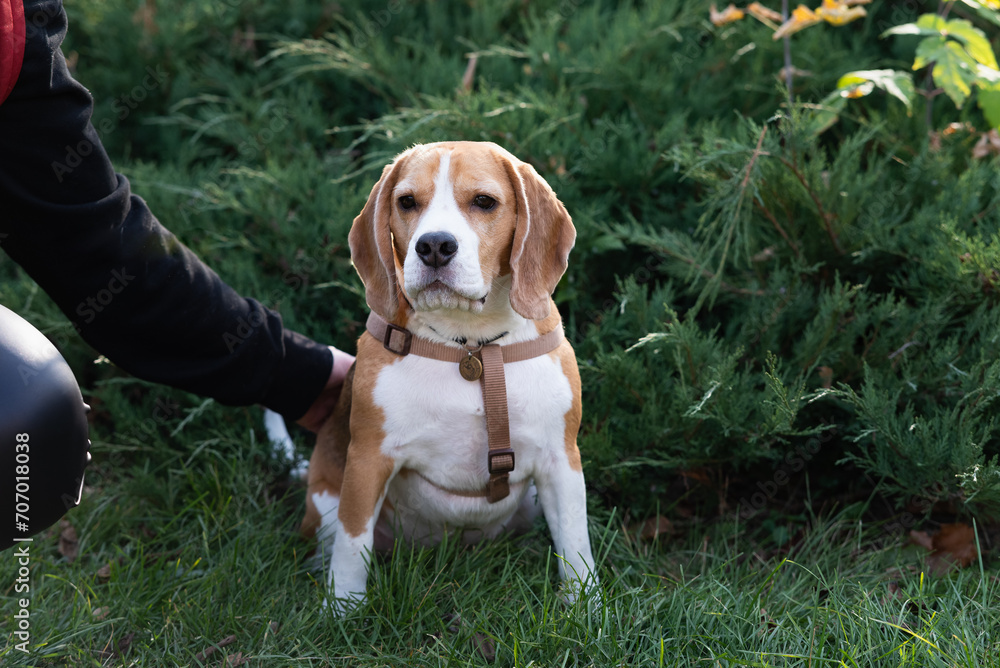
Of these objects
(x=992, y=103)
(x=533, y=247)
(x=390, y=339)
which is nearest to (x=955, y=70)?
(x=992, y=103)

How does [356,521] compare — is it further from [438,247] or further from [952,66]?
[952,66]

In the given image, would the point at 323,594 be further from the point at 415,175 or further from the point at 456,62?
the point at 456,62

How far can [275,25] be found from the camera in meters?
5.14

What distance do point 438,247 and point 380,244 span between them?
348mm

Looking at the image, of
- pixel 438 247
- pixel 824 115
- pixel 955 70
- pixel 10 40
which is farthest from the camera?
pixel 824 115

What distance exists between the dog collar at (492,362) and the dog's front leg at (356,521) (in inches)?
11.9

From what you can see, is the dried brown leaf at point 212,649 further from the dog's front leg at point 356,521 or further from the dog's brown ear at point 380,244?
the dog's brown ear at point 380,244

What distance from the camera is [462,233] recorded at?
7.29 ft

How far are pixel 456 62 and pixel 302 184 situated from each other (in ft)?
3.59

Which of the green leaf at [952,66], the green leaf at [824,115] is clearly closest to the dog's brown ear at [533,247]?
the green leaf at [824,115]

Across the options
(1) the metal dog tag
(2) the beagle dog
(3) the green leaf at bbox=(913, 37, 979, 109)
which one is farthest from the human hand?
(3) the green leaf at bbox=(913, 37, 979, 109)

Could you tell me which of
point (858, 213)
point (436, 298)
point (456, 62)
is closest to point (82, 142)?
point (436, 298)

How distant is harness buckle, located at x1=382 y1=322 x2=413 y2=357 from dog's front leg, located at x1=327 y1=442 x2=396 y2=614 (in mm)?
285

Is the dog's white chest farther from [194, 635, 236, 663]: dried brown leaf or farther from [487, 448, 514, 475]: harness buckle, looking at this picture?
[194, 635, 236, 663]: dried brown leaf
